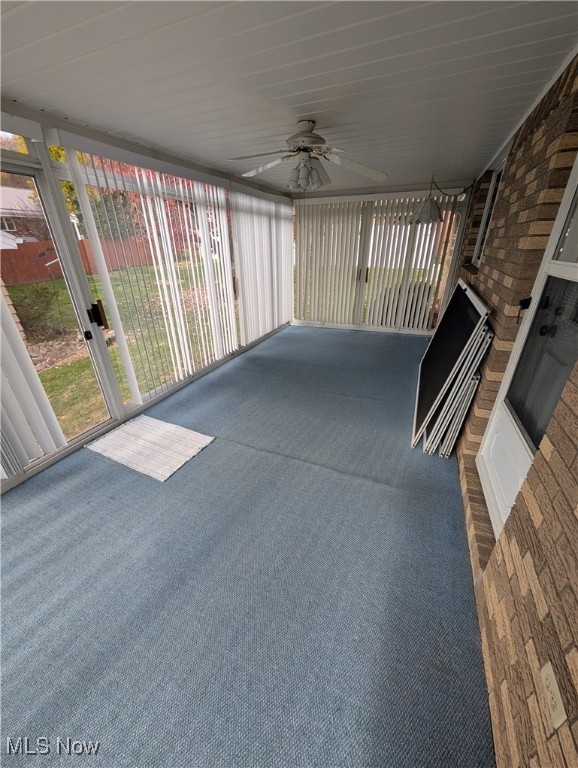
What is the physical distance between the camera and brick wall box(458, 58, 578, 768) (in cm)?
79

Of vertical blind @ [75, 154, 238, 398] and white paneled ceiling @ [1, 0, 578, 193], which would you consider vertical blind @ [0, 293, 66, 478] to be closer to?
vertical blind @ [75, 154, 238, 398]

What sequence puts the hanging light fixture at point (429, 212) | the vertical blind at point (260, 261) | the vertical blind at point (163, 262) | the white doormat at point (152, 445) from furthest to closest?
the vertical blind at point (260, 261), the hanging light fixture at point (429, 212), the vertical blind at point (163, 262), the white doormat at point (152, 445)

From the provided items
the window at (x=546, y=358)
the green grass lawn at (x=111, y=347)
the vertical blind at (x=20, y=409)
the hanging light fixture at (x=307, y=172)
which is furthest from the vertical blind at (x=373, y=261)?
the vertical blind at (x=20, y=409)

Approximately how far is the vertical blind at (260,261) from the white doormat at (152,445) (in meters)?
2.22

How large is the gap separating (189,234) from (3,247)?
1.73 metres

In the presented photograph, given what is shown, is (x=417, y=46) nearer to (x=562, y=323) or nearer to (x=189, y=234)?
(x=562, y=323)

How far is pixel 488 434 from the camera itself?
79.7 inches

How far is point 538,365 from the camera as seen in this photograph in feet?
5.10

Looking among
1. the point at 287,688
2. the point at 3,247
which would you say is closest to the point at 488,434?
the point at 287,688

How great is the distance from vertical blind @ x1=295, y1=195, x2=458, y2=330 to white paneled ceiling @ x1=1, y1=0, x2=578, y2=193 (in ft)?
8.45

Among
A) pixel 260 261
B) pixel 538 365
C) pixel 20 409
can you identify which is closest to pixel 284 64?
pixel 538 365

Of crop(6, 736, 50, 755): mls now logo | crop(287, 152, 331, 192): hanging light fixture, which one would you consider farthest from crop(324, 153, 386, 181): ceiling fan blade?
crop(6, 736, 50, 755): mls now logo

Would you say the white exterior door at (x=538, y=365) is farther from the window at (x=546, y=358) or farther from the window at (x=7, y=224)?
the window at (x=7, y=224)

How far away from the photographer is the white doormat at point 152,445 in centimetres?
234
